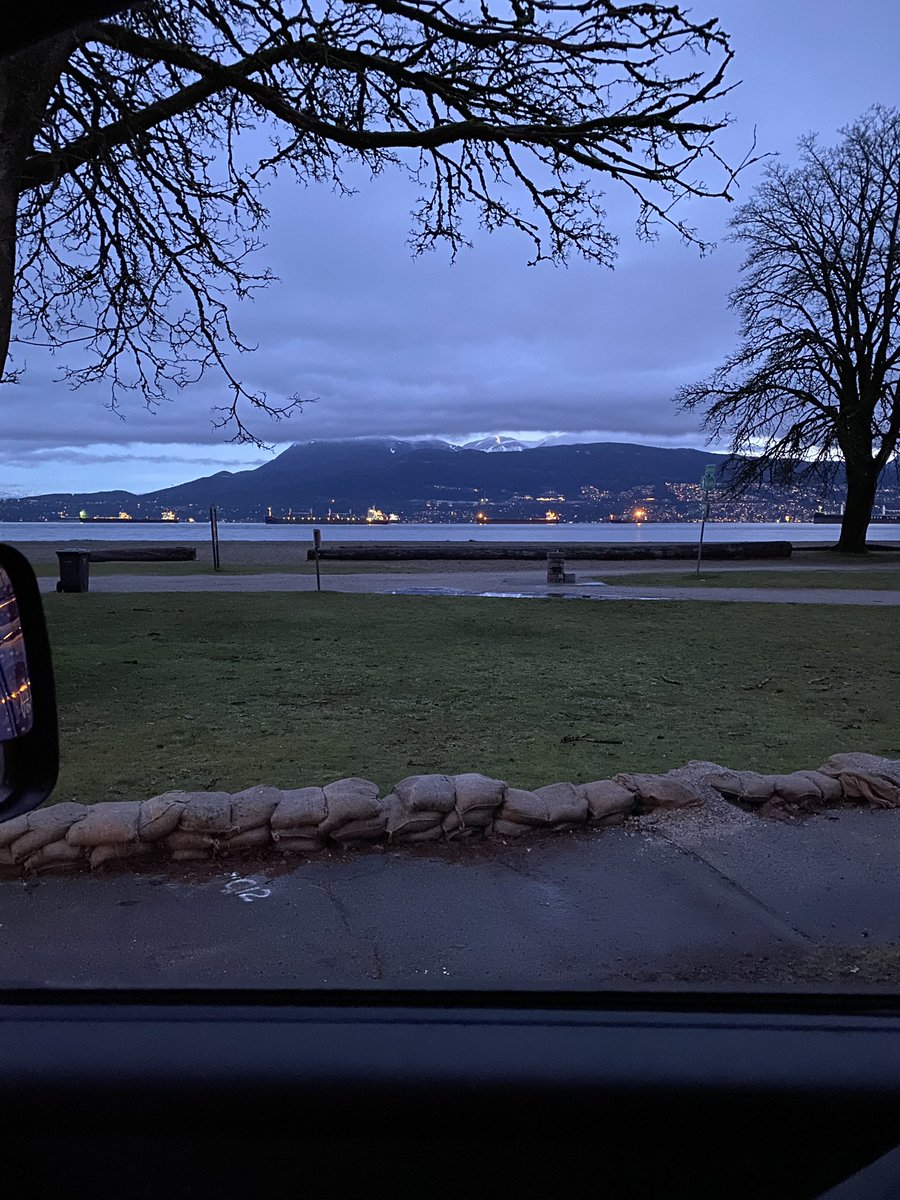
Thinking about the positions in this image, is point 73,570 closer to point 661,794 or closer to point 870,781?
point 661,794

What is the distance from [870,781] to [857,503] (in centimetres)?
3214

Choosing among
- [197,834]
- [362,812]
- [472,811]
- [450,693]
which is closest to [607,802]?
[472,811]

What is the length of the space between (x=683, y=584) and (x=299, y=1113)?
18.7 meters

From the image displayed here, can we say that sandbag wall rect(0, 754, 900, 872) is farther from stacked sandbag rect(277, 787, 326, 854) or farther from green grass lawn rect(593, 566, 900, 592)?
green grass lawn rect(593, 566, 900, 592)

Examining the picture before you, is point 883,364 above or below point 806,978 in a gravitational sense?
above

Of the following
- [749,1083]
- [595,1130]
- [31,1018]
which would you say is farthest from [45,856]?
[749,1083]

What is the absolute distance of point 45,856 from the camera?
3422 mm

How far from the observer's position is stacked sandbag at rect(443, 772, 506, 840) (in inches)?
150

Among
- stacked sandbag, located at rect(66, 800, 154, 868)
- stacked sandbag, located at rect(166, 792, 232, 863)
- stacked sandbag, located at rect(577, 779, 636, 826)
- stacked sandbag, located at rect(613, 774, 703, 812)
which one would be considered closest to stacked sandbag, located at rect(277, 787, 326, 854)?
stacked sandbag, located at rect(166, 792, 232, 863)

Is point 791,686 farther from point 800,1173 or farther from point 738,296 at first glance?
point 738,296

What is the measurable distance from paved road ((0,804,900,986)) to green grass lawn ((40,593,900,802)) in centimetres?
118

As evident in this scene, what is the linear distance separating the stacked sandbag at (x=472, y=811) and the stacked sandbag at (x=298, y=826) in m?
0.62

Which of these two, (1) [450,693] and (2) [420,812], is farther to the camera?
(1) [450,693]

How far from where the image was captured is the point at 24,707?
52.8 inches
